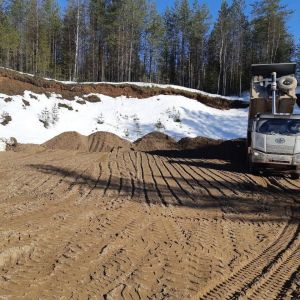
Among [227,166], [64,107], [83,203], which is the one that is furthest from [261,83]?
[64,107]

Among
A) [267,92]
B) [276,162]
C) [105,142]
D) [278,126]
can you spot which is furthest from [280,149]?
[105,142]

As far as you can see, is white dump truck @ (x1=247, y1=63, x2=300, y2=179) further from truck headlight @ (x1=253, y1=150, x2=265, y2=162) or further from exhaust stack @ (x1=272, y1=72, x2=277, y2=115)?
exhaust stack @ (x1=272, y1=72, x2=277, y2=115)

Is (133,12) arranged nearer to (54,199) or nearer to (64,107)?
(64,107)

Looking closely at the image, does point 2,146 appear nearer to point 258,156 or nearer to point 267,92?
point 258,156

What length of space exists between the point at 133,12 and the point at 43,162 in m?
32.5

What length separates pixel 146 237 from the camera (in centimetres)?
596

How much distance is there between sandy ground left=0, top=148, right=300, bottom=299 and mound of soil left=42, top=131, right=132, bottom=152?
932 centimetres

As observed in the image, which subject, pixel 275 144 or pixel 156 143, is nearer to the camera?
pixel 275 144

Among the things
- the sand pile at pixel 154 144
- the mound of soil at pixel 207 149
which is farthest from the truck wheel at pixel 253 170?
the sand pile at pixel 154 144

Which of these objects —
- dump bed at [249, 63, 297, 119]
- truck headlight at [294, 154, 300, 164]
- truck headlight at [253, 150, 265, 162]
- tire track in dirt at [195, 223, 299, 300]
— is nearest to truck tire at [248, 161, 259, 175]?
truck headlight at [253, 150, 265, 162]

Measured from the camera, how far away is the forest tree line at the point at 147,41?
141 feet

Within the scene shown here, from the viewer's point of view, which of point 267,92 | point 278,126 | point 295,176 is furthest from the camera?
point 267,92

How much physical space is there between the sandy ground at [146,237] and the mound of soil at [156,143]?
10102 mm

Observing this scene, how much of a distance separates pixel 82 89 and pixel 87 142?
974cm
